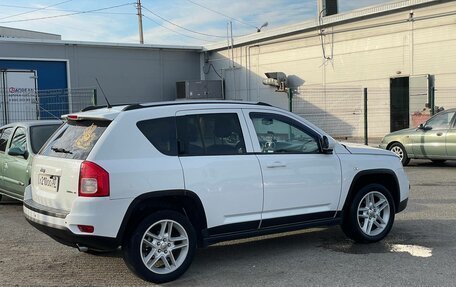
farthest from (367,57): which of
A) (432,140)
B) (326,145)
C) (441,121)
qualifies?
(326,145)

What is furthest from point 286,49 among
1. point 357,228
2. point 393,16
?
point 357,228

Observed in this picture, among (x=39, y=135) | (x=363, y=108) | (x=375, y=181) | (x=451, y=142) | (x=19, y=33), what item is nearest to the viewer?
(x=375, y=181)

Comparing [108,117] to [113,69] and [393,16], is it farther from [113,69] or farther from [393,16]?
[113,69]

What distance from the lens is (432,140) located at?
13.6 m

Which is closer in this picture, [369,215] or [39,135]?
[369,215]

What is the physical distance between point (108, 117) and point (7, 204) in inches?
226

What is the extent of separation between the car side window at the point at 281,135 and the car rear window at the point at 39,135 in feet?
14.4

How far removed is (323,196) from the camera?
6059 millimetres

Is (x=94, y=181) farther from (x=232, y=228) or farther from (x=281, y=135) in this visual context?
(x=281, y=135)

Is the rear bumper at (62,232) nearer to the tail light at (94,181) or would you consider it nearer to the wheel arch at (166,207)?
the wheel arch at (166,207)

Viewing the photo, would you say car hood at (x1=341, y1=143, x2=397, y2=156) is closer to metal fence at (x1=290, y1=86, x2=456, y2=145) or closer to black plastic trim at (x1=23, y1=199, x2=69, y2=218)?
black plastic trim at (x1=23, y1=199, x2=69, y2=218)

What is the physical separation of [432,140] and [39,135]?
9756 millimetres

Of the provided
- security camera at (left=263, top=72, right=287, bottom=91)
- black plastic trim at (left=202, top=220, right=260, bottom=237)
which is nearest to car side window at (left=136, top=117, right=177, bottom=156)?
black plastic trim at (left=202, top=220, right=260, bottom=237)

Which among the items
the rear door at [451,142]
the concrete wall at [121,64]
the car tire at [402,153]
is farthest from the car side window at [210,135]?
the concrete wall at [121,64]
